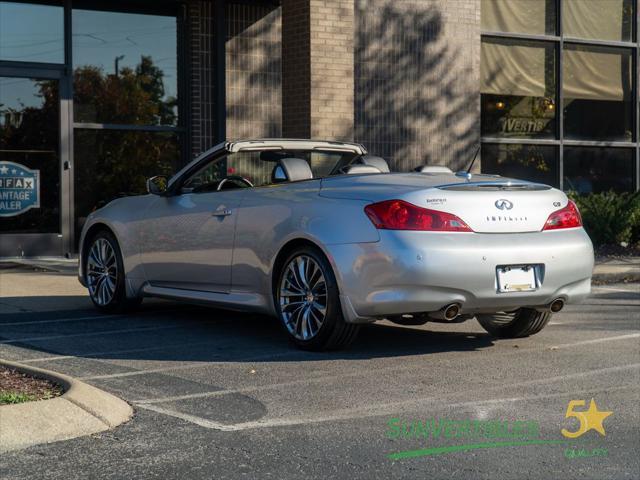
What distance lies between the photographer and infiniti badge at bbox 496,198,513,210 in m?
7.88

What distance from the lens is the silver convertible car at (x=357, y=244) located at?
7.59 m

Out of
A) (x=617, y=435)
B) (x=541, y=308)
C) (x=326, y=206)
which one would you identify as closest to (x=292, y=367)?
(x=326, y=206)

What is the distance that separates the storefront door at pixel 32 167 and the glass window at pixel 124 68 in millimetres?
458

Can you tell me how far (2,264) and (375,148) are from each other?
5.90 m

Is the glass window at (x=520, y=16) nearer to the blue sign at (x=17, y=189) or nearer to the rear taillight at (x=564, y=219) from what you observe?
the blue sign at (x=17, y=189)

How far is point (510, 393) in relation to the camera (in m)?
6.65

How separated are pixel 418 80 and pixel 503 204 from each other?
10166 mm

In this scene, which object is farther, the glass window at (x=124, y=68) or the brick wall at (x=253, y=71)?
the brick wall at (x=253, y=71)

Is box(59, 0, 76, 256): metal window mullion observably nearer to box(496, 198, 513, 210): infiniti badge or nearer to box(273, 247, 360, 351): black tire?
box(273, 247, 360, 351): black tire

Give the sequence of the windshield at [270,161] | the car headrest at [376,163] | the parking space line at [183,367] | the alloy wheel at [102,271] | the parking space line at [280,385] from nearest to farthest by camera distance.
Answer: the parking space line at [280,385]
the parking space line at [183,367]
the car headrest at [376,163]
the windshield at [270,161]
the alloy wheel at [102,271]

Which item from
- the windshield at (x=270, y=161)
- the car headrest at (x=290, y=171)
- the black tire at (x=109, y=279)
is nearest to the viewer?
the car headrest at (x=290, y=171)

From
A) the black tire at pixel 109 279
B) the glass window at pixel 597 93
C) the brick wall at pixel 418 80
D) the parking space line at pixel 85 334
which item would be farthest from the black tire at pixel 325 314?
the glass window at pixel 597 93

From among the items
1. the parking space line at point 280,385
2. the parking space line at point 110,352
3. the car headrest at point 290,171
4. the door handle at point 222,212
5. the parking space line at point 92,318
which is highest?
the car headrest at point 290,171

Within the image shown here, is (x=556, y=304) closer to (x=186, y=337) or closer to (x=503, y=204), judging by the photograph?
(x=503, y=204)
